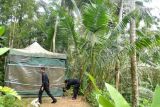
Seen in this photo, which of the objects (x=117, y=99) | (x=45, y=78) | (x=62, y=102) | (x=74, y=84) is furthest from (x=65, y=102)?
(x=117, y=99)

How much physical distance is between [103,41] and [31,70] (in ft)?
9.90

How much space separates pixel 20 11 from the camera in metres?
21.2

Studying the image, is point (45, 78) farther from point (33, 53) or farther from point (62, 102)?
point (33, 53)

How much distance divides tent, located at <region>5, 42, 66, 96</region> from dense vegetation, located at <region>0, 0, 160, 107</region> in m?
1.04

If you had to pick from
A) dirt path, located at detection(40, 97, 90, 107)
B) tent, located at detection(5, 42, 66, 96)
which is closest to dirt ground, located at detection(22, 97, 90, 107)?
dirt path, located at detection(40, 97, 90, 107)

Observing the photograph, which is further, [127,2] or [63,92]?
[63,92]

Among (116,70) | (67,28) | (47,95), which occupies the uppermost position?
(67,28)

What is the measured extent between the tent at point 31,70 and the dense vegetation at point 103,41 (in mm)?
1041

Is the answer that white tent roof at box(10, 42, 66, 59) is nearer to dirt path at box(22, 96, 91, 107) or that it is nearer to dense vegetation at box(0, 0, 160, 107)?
dense vegetation at box(0, 0, 160, 107)

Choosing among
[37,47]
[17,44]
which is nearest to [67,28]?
[37,47]

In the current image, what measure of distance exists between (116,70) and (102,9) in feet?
11.1

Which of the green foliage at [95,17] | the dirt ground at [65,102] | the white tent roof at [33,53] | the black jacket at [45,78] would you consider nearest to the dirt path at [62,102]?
the dirt ground at [65,102]

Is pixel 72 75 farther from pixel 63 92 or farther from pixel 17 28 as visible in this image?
pixel 17 28

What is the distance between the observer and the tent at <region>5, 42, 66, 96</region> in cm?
1412
